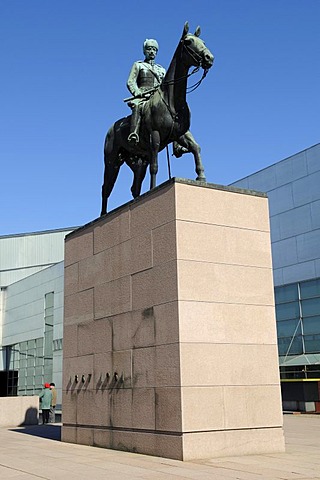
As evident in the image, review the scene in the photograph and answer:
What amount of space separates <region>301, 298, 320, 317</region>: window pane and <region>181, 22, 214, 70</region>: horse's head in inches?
894

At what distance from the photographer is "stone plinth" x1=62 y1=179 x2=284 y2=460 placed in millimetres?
11469

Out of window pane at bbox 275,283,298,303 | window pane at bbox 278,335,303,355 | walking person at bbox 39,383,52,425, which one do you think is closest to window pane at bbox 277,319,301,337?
window pane at bbox 278,335,303,355

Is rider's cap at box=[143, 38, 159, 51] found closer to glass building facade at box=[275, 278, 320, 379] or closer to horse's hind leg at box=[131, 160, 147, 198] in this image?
horse's hind leg at box=[131, 160, 147, 198]

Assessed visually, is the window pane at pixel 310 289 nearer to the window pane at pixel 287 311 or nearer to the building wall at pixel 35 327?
the window pane at pixel 287 311

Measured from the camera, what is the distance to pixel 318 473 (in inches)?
367

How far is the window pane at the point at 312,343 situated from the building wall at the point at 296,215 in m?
3.31

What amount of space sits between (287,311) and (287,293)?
3.44 feet

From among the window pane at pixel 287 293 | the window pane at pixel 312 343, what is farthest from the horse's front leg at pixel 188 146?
the window pane at pixel 287 293

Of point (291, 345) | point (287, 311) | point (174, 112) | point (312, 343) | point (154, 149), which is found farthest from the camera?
point (287, 311)

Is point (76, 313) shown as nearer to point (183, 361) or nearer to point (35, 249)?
point (183, 361)

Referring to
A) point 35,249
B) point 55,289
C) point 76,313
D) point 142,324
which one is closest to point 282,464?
point 142,324

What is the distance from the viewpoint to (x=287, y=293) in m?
35.5

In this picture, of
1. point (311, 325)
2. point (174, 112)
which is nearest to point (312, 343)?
point (311, 325)

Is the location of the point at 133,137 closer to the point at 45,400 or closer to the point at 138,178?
the point at 138,178
